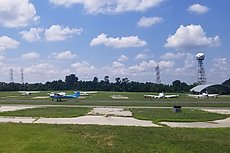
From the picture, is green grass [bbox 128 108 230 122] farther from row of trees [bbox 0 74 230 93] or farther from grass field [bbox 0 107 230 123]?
row of trees [bbox 0 74 230 93]

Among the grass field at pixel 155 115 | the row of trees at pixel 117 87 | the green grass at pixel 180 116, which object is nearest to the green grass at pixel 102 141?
the green grass at pixel 180 116

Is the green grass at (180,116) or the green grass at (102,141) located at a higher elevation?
the green grass at (102,141)

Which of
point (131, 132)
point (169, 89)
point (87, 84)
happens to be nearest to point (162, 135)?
point (131, 132)

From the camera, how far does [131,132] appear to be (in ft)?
84.7

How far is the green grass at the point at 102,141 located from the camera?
18.7m

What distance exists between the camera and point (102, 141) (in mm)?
21281

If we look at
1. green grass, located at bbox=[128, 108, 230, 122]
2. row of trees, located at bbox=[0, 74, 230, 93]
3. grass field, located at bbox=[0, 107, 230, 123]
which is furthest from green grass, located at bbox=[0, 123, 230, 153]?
row of trees, located at bbox=[0, 74, 230, 93]

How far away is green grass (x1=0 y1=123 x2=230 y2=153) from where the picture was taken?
1872 cm

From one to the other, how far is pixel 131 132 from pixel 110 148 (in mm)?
6897

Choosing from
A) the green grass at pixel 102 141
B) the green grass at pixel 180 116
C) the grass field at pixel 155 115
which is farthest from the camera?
Answer: the grass field at pixel 155 115

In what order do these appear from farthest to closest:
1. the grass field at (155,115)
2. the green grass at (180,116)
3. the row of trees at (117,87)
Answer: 1. the row of trees at (117,87)
2. the grass field at (155,115)
3. the green grass at (180,116)

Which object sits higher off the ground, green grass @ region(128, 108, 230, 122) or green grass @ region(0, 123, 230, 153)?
green grass @ region(0, 123, 230, 153)

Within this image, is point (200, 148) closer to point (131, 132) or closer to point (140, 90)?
point (131, 132)

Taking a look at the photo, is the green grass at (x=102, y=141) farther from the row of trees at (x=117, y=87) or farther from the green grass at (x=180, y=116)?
the row of trees at (x=117, y=87)
